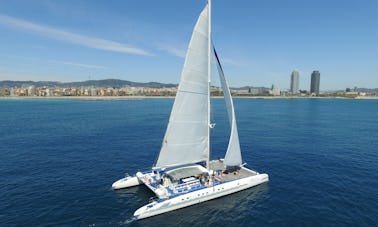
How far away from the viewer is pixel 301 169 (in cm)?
3316

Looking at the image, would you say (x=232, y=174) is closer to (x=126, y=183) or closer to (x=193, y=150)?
(x=193, y=150)

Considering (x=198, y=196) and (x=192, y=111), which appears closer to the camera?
(x=198, y=196)

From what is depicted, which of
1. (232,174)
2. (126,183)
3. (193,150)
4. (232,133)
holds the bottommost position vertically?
(126,183)

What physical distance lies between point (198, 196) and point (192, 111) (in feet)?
28.6

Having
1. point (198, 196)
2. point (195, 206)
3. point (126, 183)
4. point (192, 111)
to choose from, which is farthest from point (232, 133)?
point (126, 183)

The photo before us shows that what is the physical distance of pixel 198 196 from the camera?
76.8ft

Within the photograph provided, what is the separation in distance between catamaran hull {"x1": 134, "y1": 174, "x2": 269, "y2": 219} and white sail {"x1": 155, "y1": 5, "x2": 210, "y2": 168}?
4021 millimetres

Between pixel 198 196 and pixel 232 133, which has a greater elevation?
pixel 232 133

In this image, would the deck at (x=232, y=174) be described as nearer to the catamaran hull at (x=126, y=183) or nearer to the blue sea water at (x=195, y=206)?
the blue sea water at (x=195, y=206)

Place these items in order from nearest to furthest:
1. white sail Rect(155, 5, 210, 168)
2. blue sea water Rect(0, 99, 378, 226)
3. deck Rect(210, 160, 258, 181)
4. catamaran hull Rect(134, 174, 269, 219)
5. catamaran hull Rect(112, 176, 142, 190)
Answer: blue sea water Rect(0, 99, 378, 226) < catamaran hull Rect(134, 174, 269, 219) < white sail Rect(155, 5, 210, 168) < catamaran hull Rect(112, 176, 142, 190) < deck Rect(210, 160, 258, 181)

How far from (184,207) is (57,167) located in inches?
830

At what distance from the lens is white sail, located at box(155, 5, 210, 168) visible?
22953mm

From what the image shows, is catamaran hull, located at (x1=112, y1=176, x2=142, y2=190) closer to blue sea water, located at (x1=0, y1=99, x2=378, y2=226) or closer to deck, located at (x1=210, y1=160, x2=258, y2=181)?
blue sea water, located at (x1=0, y1=99, x2=378, y2=226)

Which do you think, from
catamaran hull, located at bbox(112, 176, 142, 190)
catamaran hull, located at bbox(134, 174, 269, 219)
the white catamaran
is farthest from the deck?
catamaran hull, located at bbox(112, 176, 142, 190)
